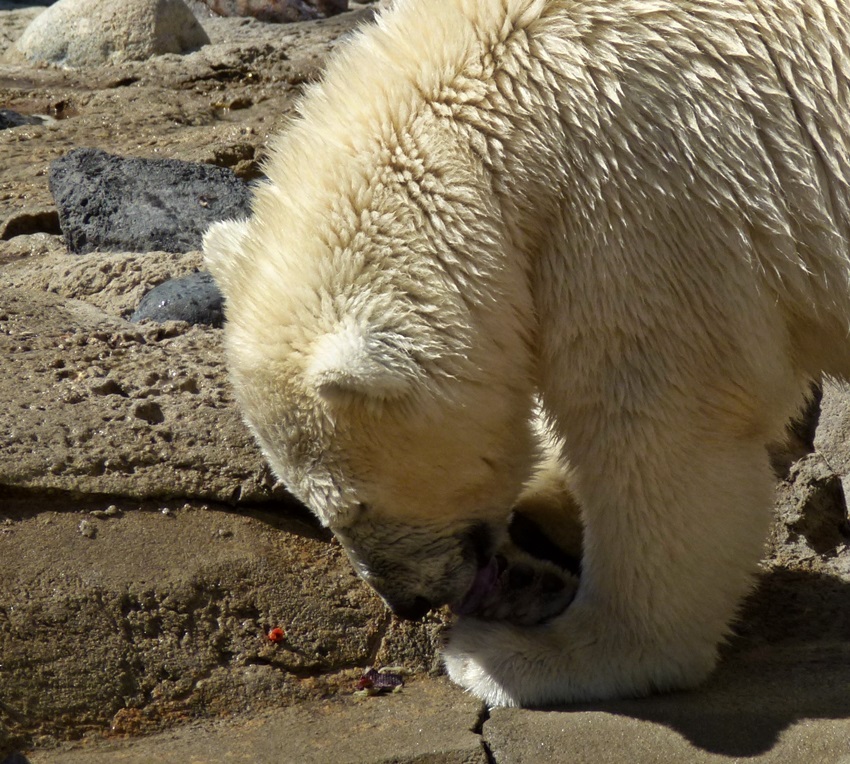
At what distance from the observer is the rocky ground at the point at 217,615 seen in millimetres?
2654

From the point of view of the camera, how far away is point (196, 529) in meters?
3.07

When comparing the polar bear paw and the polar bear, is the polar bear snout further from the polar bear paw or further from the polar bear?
the polar bear paw

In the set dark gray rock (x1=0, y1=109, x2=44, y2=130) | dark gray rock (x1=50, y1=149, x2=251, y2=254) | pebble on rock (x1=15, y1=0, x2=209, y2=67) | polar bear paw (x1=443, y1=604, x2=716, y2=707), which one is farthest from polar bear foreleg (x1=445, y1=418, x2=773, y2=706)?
pebble on rock (x1=15, y1=0, x2=209, y2=67)

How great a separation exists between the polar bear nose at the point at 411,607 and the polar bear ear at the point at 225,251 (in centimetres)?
87

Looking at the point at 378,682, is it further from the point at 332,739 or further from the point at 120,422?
the point at 120,422

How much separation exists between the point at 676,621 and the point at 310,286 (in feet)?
3.90

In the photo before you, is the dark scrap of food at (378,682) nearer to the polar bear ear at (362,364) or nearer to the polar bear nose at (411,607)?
the polar bear nose at (411,607)

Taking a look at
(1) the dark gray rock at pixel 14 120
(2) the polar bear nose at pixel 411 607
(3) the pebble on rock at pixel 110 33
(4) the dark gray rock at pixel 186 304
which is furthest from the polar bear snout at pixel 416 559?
(3) the pebble on rock at pixel 110 33

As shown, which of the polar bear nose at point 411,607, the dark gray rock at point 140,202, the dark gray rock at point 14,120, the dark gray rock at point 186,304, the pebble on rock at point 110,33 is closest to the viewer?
the polar bear nose at point 411,607

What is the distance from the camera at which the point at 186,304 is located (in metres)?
3.82

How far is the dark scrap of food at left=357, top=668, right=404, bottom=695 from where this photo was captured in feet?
9.77

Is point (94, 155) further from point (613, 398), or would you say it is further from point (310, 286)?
point (613, 398)

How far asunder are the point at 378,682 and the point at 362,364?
3.49 feet

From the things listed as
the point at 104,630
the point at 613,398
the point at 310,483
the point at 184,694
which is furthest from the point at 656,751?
the point at 104,630
